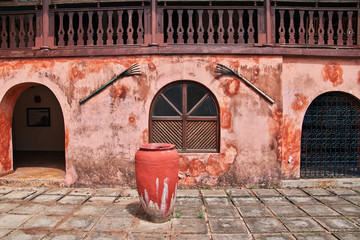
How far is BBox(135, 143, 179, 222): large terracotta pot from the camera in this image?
167 inches

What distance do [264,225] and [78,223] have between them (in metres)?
3.05

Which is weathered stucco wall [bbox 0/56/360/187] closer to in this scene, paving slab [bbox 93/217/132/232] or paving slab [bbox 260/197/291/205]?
paving slab [bbox 260/197/291/205]

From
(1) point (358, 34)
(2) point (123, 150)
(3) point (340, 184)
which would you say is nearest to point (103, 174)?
(2) point (123, 150)

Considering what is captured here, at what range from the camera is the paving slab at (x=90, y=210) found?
4594mm

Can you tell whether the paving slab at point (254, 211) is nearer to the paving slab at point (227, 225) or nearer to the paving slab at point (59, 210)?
the paving slab at point (227, 225)

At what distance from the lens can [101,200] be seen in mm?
5309

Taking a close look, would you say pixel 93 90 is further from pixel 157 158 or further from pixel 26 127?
pixel 26 127

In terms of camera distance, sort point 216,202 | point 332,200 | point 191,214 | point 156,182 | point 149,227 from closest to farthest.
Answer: point 149,227 → point 156,182 → point 191,214 → point 216,202 → point 332,200

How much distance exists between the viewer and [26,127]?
33.8 feet

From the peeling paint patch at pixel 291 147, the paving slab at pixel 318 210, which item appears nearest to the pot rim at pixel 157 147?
the paving slab at pixel 318 210

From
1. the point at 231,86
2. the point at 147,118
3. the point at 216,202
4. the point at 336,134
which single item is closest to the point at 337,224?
the point at 216,202

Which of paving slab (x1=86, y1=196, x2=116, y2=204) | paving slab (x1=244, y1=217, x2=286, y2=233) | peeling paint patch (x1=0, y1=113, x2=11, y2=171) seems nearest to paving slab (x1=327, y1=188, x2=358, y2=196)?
paving slab (x1=244, y1=217, x2=286, y2=233)

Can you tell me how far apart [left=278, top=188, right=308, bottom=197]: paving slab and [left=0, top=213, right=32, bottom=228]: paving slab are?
513cm

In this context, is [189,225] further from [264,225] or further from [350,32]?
[350,32]
